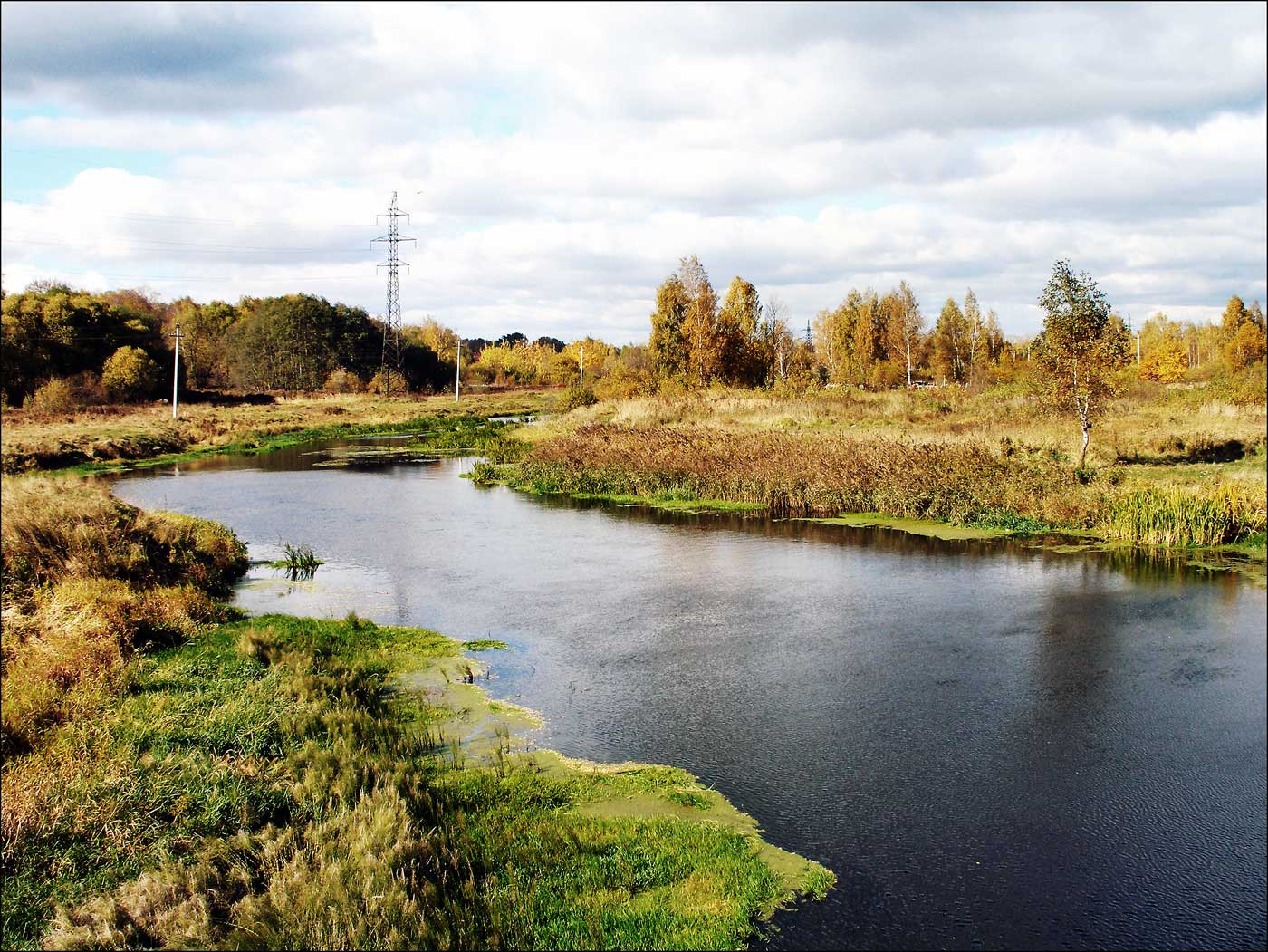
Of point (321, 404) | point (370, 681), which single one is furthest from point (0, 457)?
point (321, 404)

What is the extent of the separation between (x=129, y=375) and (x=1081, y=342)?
140 ft

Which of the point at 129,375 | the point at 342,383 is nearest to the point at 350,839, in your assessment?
the point at 129,375

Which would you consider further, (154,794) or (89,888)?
(154,794)

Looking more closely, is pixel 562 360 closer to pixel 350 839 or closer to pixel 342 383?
pixel 342 383

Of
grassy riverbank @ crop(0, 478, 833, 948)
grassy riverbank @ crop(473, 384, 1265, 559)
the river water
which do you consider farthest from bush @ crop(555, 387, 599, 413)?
grassy riverbank @ crop(0, 478, 833, 948)

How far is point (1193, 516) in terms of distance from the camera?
15.6 metres

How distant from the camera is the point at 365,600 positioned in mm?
13336

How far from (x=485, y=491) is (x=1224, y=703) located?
19918 mm

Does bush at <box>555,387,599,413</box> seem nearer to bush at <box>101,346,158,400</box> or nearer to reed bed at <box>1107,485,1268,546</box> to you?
bush at <box>101,346,158,400</box>

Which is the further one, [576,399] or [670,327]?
[576,399]

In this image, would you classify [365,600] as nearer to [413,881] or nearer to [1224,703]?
[413,881]

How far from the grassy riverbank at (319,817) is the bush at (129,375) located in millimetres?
39215

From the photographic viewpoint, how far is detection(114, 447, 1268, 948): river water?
5.60m

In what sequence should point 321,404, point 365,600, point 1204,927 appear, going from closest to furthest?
1. point 1204,927
2. point 365,600
3. point 321,404
